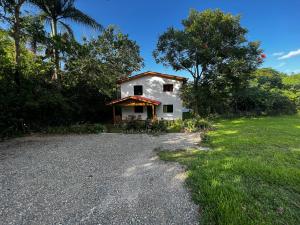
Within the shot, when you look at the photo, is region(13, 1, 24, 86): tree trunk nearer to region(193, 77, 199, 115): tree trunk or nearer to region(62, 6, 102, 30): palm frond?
region(62, 6, 102, 30): palm frond

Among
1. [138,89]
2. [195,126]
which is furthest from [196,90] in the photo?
[138,89]

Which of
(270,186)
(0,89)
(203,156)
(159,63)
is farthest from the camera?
(159,63)

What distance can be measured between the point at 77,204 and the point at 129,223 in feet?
3.92

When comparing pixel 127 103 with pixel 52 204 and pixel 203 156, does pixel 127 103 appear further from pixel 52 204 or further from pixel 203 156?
pixel 52 204

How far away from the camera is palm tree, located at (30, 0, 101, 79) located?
1124 centimetres

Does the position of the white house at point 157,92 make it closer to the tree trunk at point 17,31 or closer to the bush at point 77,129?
the bush at point 77,129

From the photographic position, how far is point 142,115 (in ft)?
57.3

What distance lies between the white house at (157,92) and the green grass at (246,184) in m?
10.7

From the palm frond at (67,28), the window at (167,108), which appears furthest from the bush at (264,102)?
the palm frond at (67,28)

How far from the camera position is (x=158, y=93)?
1714 cm

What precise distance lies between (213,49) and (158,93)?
21.8 feet

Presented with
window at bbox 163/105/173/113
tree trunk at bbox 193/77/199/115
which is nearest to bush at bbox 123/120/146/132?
window at bbox 163/105/173/113

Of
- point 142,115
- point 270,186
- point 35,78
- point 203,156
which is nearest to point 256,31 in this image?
point 142,115

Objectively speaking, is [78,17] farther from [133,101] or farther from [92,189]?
[92,189]
